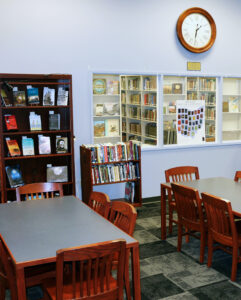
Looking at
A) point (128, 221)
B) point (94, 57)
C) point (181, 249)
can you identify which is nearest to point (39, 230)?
point (128, 221)

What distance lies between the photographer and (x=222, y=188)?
3.96m

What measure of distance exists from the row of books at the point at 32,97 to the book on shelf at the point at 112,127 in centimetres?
111

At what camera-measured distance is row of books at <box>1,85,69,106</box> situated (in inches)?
193

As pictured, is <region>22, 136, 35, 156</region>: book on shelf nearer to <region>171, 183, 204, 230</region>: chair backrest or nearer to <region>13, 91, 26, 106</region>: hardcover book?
<region>13, 91, 26, 106</region>: hardcover book

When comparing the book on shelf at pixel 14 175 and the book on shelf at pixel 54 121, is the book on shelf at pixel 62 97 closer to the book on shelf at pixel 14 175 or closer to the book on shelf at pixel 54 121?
the book on shelf at pixel 54 121

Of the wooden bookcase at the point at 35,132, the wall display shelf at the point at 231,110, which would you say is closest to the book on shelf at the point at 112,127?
the wooden bookcase at the point at 35,132

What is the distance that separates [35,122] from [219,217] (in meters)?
2.87

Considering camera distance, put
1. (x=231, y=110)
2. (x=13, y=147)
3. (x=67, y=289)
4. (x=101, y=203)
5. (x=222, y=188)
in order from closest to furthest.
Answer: (x=67, y=289) < (x=101, y=203) < (x=222, y=188) < (x=13, y=147) < (x=231, y=110)

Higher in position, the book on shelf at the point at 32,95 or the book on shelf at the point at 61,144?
the book on shelf at the point at 32,95

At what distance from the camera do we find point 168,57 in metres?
6.14

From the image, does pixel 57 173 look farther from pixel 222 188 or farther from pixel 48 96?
pixel 222 188

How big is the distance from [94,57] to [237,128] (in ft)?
10.3

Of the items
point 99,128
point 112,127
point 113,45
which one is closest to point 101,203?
point 99,128

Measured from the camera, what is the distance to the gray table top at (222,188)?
3.55 m
